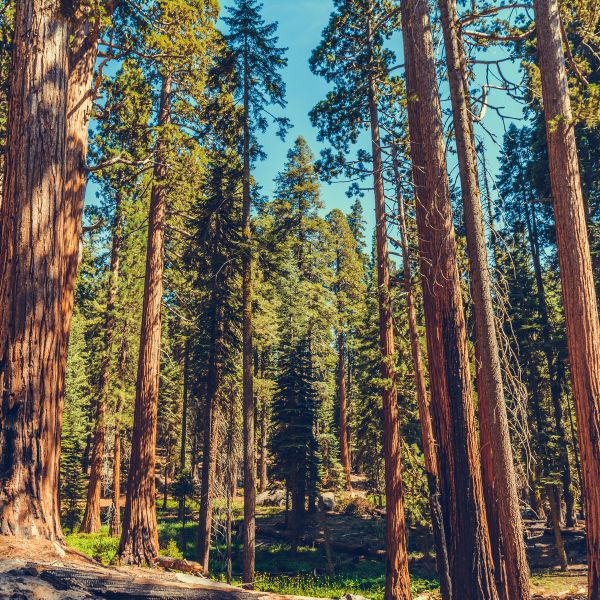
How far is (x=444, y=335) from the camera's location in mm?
6672

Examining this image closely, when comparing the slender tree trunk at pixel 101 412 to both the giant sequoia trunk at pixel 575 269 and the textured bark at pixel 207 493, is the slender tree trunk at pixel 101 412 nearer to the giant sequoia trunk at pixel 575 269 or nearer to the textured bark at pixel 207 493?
the textured bark at pixel 207 493

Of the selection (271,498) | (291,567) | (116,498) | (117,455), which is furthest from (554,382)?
(117,455)

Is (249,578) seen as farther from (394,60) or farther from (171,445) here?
(171,445)

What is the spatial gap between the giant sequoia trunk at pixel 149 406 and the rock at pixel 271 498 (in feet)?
78.9

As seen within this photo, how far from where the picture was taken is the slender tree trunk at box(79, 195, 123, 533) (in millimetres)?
21375

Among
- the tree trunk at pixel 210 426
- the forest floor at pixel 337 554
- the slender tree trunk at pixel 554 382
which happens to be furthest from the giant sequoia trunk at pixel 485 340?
the slender tree trunk at pixel 554 382

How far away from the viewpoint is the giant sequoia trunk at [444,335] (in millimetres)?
6148

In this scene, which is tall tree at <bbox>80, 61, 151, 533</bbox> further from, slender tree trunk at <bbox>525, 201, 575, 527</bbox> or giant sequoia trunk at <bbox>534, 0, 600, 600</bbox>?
slender tree trunk at <bbox>525, 201, 575, 527</bbox>

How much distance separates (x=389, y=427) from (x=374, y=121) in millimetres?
8588

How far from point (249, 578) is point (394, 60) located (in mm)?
15125

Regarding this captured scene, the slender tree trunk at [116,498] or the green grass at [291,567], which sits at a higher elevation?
the slender tree trunk at [116,498]

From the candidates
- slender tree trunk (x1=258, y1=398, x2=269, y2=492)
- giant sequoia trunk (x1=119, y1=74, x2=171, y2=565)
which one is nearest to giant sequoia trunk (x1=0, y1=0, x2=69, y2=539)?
giant sequoia trunk (x1=119, y1=74, x2=171, y2=565)

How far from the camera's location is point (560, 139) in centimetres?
702

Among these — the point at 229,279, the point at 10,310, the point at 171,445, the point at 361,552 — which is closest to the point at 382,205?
the point at 229,279
